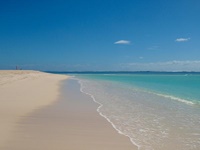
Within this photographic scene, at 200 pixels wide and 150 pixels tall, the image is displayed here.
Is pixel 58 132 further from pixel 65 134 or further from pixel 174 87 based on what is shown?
pixel 174 87

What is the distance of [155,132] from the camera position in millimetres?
7641

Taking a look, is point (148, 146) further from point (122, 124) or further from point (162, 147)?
point (122, 124)

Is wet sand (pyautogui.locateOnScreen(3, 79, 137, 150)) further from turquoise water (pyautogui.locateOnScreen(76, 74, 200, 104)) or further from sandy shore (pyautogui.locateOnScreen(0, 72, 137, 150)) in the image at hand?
turquoise water (pyautogui.locateOnScreen(76, 74, 200, 104))

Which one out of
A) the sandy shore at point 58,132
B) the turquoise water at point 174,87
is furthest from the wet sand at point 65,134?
the turquoise water at point 174,87

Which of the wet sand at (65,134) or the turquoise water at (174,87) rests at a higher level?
the wet sand at (65,134)

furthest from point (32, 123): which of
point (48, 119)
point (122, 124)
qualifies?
point (122, 124)

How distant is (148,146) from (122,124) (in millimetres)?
2588

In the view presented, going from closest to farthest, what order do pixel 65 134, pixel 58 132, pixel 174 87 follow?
pixel 65 134 < pixel 58 132 < pixel 174 87

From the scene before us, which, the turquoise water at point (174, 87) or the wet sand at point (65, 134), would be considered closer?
the wet sand at point (65, 134)

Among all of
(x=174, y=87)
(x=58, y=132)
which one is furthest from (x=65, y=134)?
(x=174, y=87)

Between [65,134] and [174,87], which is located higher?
[65,134]

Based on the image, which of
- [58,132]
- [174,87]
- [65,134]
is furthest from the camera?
[174,87]

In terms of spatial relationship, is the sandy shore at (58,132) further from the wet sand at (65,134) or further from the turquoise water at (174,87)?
the turquoise water at (174,87)

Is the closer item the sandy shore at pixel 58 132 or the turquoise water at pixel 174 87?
the sandy shore at pixel 58 132
